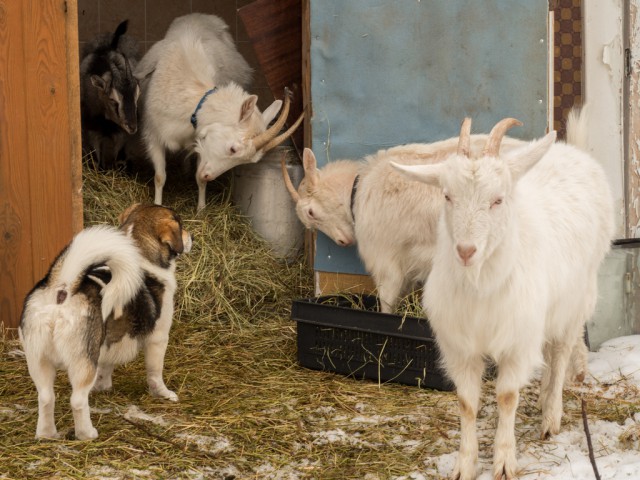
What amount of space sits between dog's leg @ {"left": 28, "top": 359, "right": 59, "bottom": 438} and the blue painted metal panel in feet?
9.07

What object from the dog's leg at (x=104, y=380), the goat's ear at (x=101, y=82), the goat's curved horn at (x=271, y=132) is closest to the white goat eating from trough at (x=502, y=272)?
the dog's leg at (x=104, y=380)

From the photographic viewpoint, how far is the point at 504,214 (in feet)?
Answer: 14.0

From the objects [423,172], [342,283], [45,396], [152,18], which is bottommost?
[45,396]

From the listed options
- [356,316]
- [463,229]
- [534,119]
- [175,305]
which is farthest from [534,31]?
[175,305]

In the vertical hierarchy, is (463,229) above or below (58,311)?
above

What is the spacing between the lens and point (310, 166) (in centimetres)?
693

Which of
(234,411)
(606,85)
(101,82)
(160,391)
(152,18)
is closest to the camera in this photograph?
(234,411)

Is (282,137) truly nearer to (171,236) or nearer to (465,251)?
(171,236)

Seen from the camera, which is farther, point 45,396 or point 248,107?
point 248,107

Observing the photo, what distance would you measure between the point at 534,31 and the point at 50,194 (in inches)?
135

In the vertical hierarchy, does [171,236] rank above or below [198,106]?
below

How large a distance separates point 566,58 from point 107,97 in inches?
149

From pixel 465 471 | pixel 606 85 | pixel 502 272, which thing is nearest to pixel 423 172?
pixel 502 272

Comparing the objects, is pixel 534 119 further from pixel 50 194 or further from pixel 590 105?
pixel 50 194
